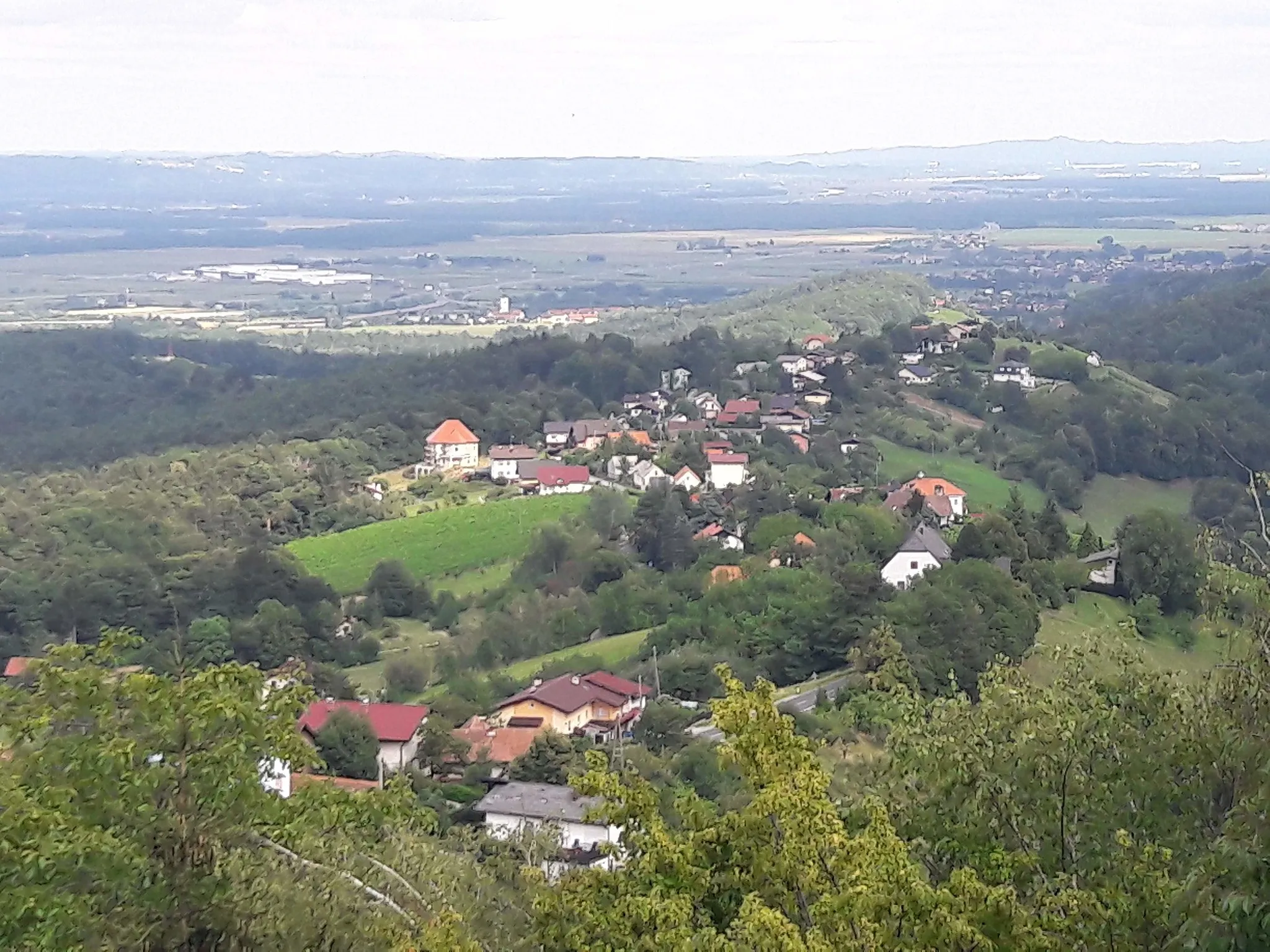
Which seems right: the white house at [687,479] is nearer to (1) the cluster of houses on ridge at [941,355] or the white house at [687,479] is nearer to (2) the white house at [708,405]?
(2) the white house at [708,405]

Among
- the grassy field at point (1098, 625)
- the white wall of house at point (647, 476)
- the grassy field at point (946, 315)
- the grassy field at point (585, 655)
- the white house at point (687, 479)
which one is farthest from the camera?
the grassy field at point (946, 315)

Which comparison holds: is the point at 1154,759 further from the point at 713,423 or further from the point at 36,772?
the point at 713,423

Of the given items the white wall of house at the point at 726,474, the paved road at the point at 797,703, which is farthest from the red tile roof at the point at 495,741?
the white wall of house at the point at 726,474

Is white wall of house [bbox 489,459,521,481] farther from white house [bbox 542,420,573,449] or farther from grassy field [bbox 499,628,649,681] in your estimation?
grassy field [bbox 499,628,649,681]

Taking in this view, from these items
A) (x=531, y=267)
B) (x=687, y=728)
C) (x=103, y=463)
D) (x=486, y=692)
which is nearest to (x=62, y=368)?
(x=103, y=463)

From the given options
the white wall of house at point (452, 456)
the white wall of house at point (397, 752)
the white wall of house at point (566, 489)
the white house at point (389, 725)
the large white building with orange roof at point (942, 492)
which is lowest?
the white wall of house at point (452, 456)

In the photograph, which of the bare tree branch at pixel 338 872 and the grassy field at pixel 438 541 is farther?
the grassy field at pixel 438 541
